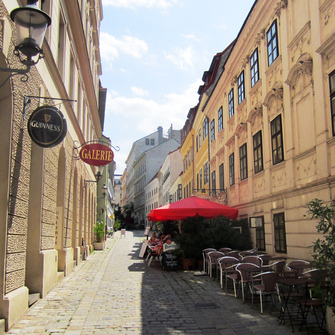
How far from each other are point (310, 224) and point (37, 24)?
7692mm

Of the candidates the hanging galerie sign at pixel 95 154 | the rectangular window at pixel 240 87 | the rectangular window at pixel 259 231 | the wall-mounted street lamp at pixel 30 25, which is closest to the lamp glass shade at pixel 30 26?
the wall-mounted street lamp at pixel 30 25

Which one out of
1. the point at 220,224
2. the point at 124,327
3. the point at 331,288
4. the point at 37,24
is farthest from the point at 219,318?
the point at 220,224

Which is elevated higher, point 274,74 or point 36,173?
point 274,74

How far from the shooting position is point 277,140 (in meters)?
12.2

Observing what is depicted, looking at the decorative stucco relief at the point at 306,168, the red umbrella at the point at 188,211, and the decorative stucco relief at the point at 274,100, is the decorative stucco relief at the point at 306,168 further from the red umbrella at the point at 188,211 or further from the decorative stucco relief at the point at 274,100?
the red umbrella at the point at 188,211

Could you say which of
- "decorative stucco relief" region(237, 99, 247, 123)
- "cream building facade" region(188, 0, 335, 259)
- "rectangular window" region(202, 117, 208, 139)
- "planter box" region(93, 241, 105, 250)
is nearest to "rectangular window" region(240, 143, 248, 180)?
"cream building facade" region(188, 0, 335, 259)

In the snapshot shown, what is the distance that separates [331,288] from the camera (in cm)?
548

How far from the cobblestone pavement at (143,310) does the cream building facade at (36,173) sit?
0.54 metres

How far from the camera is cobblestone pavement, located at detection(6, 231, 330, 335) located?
6398mm

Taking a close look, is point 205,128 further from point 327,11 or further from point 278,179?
point 327,11

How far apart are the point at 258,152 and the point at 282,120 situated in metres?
2.49

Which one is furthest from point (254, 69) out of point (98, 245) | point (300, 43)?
point (98, 245)

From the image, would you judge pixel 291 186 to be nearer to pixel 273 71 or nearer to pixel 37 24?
pixel 273 71

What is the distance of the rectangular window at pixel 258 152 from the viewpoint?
1381 cm
